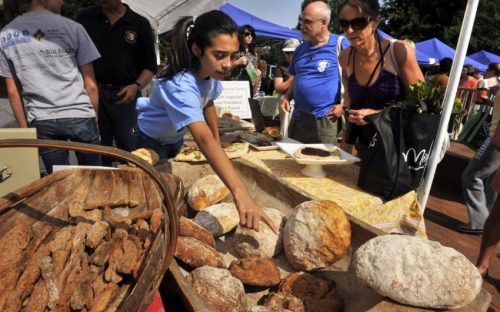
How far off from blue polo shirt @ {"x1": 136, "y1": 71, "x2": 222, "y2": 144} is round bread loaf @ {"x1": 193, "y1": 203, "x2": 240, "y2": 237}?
0.46m

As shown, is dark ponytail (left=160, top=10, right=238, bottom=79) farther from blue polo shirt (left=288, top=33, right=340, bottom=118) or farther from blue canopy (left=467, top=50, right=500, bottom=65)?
blue canopy (left=467, top=50, right=500, bottom=65)

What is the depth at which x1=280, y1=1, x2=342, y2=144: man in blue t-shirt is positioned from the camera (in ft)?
10.2

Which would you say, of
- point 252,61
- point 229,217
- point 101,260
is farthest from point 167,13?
point 101,260

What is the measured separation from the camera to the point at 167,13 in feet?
24.0

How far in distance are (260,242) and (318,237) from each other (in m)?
0.28

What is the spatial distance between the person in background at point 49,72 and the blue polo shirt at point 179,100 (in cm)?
54

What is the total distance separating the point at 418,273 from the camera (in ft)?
3.39

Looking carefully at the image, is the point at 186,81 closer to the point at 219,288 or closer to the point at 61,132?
the point at 219,288

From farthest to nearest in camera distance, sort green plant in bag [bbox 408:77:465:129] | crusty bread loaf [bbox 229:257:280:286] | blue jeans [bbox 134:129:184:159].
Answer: blue jeans [bbox 134:129:184:159]
green plant in bag [bbox 408:77:465:129]
crusty bread loaf [bbox 229:257:280:286]

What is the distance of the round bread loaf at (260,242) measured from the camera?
153 cm

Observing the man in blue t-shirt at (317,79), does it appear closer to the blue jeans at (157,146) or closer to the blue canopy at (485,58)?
the blue jeans at (157,146)

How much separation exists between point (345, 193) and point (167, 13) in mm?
6722

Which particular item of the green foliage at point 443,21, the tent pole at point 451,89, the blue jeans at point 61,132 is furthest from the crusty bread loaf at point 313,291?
the green foliage at point 443,21

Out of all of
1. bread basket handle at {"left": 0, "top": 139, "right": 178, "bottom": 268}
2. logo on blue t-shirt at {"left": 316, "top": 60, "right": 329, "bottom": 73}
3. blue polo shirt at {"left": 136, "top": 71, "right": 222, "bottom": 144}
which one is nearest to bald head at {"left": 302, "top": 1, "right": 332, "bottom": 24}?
logo on blue t-shirt at {"left": 316, "top": 60, "right": 329, "bottom": 73}
